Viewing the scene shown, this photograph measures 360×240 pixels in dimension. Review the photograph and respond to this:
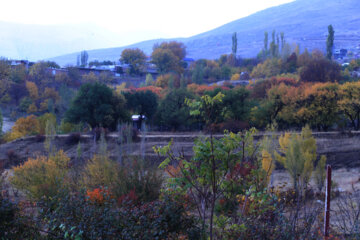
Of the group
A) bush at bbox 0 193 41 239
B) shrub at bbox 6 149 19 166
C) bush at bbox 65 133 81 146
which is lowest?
shrub at bbox 6 149 19 166

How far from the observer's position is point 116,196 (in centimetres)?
954

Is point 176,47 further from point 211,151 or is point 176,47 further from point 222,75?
point 211,151

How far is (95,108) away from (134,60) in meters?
49.7

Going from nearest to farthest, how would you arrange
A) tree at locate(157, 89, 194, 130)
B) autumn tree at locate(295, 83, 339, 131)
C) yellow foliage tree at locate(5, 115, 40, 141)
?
autumn tree at locate(295, 83, 339, 131) → yellow foliage tree at locate(5, 115, 40, 141) → tree at locate(157, 89, 194, 130)

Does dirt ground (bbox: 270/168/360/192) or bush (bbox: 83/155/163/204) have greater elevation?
bush (bbox: 83/155/163/204)

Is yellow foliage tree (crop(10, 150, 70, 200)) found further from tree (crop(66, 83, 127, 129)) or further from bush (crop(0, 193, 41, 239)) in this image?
tree (crop(66, 83, 127, 129))

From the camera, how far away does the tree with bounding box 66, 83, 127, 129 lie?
113 feet

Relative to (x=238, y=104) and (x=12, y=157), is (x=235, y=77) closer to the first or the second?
(x=238, y=104)

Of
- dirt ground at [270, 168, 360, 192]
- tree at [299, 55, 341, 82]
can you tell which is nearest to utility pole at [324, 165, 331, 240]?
dirt ground at [270, 168, 360, 192]

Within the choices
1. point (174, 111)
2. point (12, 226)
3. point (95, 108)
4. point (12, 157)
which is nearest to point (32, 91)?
point (95, 108)

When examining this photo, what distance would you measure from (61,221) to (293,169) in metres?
14.4

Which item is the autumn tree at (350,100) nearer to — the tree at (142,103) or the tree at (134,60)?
the tree at (142,103)

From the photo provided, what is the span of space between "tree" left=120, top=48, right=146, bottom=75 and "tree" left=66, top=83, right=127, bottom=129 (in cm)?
4502

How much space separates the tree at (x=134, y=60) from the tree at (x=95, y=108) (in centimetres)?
4502
